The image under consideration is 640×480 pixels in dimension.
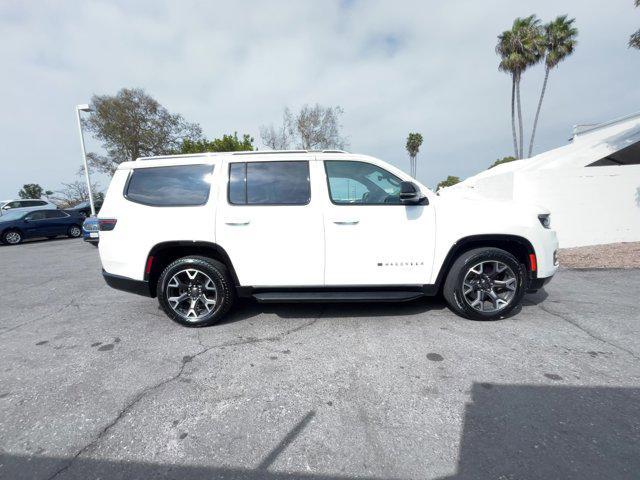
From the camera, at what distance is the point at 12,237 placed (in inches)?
498

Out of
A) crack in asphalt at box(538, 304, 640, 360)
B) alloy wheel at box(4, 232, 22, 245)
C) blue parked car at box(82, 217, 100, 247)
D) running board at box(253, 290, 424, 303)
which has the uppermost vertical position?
blue parked car at box(82, 217, 100, 247)

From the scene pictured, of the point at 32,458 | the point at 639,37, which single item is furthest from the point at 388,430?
the point at 639,37

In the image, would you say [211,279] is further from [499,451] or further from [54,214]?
[54,214]

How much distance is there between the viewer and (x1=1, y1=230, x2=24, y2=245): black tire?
12523 millimetres

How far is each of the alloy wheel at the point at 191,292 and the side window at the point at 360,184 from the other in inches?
70.7

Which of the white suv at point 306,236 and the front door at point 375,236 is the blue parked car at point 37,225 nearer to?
the white suv at point 306,236

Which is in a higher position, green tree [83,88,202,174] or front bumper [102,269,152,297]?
green tree [83,88,202,174]

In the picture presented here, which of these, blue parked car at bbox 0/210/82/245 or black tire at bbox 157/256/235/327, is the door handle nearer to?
black tire at bbox 157/256/235/327

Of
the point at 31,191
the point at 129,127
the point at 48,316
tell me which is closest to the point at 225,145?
the point at 129,127

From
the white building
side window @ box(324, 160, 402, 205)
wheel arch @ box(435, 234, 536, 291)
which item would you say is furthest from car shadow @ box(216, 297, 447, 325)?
the white building

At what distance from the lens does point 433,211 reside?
3311mm

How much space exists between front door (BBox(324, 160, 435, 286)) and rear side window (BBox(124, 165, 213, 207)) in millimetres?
1458

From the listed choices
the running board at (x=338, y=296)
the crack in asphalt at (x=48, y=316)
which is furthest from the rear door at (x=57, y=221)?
the running board at (x=338, y=296)

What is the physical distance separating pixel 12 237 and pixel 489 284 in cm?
1769
